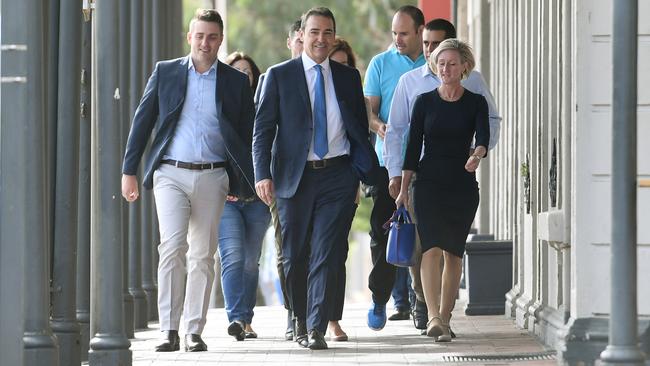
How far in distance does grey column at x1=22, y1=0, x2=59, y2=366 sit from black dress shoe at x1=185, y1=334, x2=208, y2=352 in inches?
90.4

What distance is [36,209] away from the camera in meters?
8.16

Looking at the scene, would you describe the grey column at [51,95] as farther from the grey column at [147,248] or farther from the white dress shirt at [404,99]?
the grey column at [147,248]

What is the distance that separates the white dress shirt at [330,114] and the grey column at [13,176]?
362 cm

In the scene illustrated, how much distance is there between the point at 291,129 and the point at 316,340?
1341 mm

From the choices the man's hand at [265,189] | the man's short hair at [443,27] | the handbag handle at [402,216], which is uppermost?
the man's short hair at [443,27]

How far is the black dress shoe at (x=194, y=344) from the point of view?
36.8 ft

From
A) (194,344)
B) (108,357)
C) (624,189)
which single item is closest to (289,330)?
(194,344)

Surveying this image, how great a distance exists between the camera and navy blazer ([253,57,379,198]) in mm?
11016

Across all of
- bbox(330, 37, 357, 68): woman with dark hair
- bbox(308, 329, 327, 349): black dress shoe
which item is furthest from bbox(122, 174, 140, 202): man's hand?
bbox(330, 37, 357, 68): woman with dark hair

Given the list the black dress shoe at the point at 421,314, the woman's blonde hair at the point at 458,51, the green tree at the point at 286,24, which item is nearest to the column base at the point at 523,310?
the black dress shoe at the point at 421,314

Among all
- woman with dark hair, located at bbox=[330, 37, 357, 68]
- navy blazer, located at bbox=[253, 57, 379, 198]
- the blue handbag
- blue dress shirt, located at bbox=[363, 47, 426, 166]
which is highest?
woman with dark hair, located at bbox=[330, 37, 357, 68]

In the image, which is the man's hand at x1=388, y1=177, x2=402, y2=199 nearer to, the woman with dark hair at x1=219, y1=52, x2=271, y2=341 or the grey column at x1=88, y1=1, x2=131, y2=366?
the woman with dark hair at x1=219, y1=52, x2=271, y2=341

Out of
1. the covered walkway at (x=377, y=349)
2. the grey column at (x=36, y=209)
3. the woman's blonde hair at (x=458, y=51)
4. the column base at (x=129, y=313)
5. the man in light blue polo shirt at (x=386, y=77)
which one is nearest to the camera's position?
the grey column at (x=36, y=209)

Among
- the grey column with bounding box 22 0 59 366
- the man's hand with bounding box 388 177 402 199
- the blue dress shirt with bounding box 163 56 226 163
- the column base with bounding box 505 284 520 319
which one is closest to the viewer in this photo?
the grey column with bounding box 22 0 59 366
